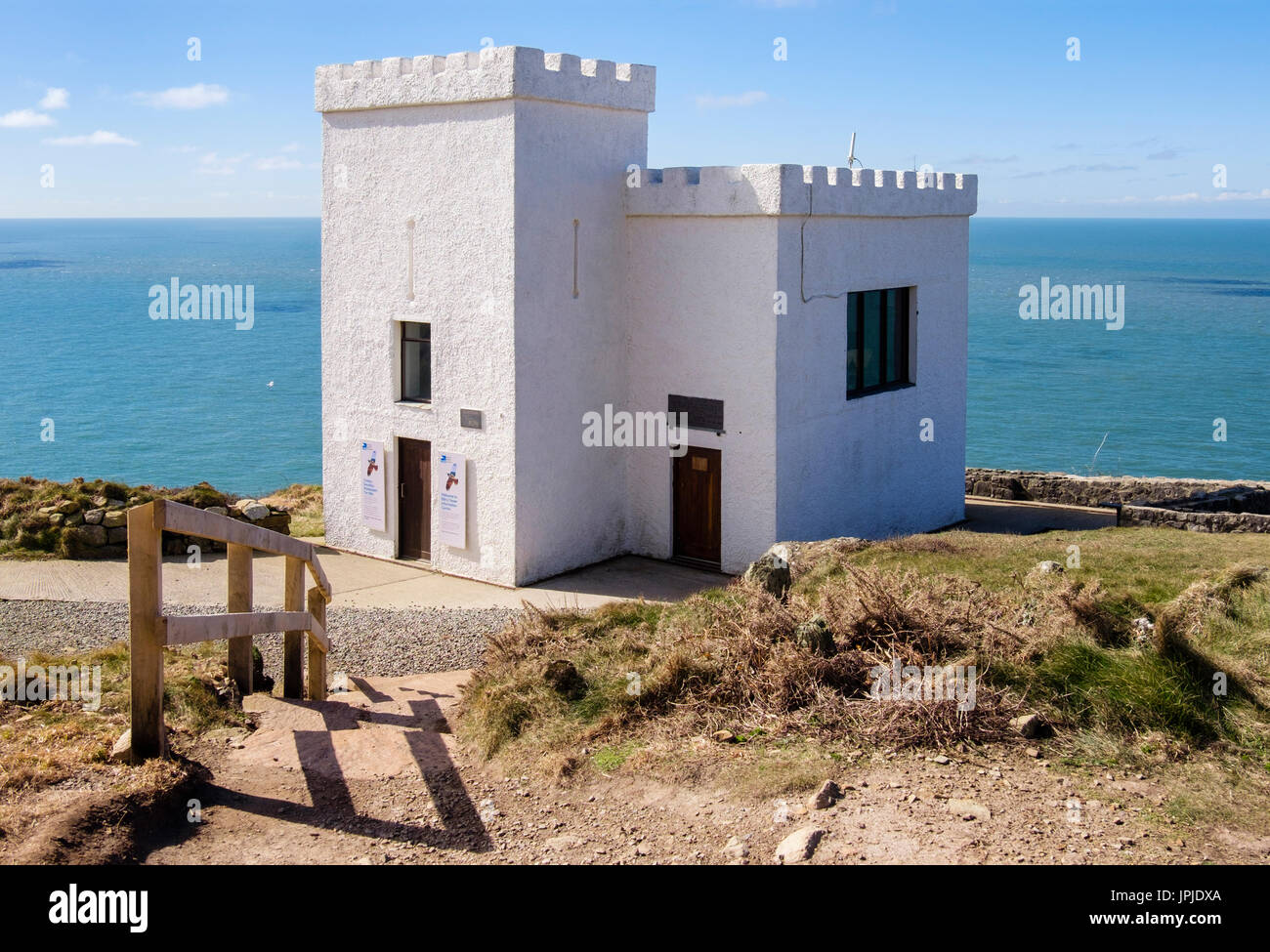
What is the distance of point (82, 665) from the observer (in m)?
10.4

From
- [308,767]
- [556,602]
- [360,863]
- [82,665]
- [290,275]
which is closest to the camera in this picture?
[360,863]

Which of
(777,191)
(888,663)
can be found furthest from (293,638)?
(777,191)

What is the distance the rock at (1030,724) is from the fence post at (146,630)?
5077mm

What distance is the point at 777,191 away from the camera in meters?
17.0

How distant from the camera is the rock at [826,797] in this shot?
652 centimetres

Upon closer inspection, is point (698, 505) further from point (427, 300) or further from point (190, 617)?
point (190, 617)

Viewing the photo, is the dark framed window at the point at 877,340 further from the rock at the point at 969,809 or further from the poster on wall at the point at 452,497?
the rock at the point at 969,809

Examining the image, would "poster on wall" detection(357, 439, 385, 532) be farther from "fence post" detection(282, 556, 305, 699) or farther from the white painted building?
"fence post" detection(282, 556, 305, 699)

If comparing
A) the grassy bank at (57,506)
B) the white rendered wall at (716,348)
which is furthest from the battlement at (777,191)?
the grassy bank at (57,506)

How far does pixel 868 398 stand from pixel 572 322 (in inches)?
200

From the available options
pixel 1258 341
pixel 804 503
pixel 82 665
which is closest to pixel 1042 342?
pixel 1258 341

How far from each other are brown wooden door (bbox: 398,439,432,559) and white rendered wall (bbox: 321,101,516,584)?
0.50 feet
